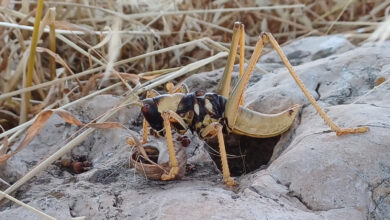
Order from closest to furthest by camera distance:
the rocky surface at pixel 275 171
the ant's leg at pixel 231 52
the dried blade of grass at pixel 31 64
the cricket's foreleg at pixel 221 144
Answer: the rocky surface at pixel 275 171
the cricket's foreleg at pixel 221 144
the ant's leg at pixel 231 52
the dried blade of grass at pixel 31 64

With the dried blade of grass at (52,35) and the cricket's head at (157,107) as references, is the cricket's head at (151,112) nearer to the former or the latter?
the cricket's head at (157,107)

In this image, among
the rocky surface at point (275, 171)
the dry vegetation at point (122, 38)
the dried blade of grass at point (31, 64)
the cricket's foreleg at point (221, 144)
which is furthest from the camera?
the dry vegetation at point (122, 38)

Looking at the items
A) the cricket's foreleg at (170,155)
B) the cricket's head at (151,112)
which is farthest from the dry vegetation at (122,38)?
the cricket's foreleg at (170,155)

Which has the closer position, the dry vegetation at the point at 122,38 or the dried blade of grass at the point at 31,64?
the dried blade of grass at the point at 31,64

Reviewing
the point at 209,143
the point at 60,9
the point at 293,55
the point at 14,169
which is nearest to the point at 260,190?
the point at 209,143

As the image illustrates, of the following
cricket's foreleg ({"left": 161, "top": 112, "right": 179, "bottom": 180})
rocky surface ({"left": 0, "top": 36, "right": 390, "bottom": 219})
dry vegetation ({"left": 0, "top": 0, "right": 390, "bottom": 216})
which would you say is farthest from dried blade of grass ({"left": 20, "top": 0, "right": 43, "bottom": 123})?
cricket's foreleg ({"left": 161, "top": 112, "right": 179, "bottom": 180})
